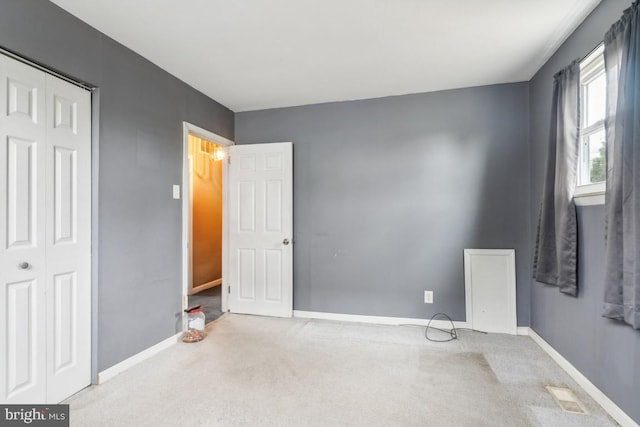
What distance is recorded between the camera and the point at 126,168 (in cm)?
248

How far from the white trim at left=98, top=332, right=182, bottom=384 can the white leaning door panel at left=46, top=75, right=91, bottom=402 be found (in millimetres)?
105

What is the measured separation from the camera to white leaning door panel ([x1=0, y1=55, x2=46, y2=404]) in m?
1.73

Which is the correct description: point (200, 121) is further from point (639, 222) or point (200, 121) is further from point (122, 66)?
point (639, 222)

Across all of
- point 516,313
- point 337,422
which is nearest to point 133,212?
point 337,422

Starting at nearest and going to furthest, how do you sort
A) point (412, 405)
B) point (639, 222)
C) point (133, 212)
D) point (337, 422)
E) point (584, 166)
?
point (639, 222) < point (337, 422) < point (412, 405) < point (584, 166) < point (133, 212)

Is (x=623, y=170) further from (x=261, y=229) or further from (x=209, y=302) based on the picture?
(x=209, y=302)

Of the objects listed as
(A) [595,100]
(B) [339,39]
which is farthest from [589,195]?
(B) [339,39]

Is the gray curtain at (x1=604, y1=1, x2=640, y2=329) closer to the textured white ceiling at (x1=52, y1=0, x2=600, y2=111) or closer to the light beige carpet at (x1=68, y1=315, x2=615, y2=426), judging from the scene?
the textured white ceiling at (x1=52, y1=0, x2=600, y2=111)

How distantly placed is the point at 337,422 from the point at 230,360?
1.15 m

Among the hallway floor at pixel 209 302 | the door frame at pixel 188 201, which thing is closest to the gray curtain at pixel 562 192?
the door frame at pixel 188 201

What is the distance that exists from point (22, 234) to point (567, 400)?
344 centimetres

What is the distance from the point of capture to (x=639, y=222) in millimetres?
1534

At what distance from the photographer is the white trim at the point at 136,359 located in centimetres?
229

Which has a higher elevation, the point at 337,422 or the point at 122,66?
the point at 122,66
